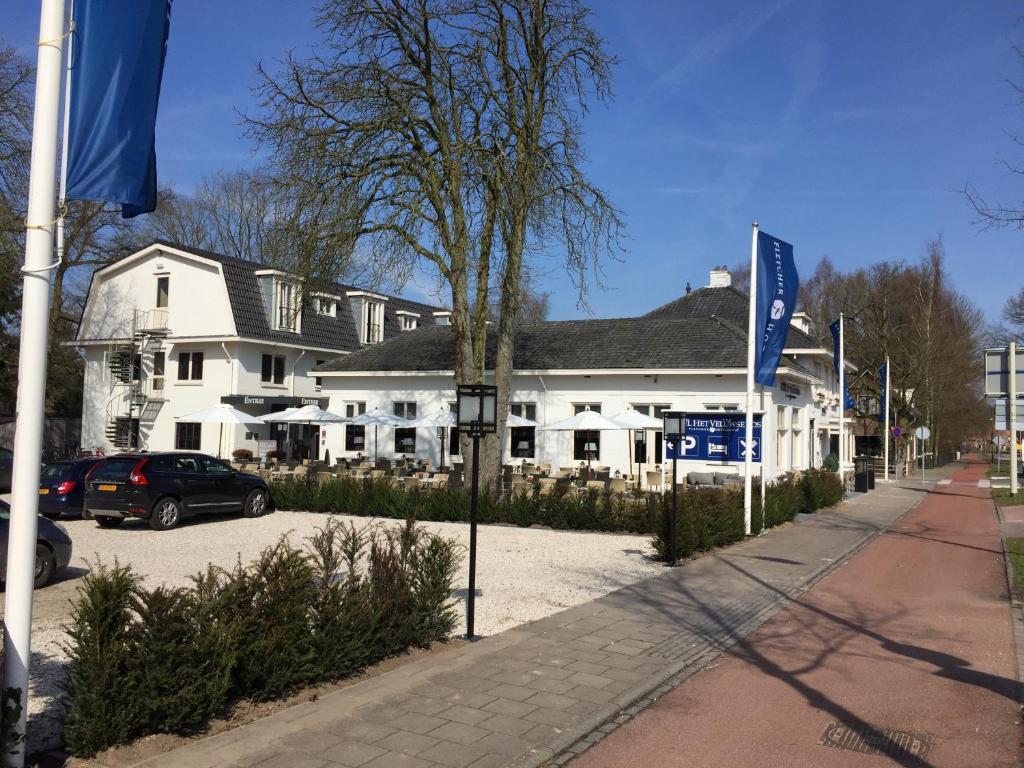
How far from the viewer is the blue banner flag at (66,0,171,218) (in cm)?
482

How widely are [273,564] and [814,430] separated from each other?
27701 millimetres

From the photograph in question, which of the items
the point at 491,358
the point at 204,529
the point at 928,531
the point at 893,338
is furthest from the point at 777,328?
the point at 893,338

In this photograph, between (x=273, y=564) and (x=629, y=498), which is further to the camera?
(x=629, y=498)

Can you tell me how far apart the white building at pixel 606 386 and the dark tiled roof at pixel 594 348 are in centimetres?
5

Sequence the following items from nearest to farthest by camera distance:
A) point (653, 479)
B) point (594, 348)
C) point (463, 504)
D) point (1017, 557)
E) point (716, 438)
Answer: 1. point (1017, 557)
2. point (716, 438)
3. point (463, 504)
4. point (653, 479)
5. point (594, 348)

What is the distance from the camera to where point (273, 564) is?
6293 millimetres

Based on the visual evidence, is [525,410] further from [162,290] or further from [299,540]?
[162,290]

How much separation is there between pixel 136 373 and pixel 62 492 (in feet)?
65.0

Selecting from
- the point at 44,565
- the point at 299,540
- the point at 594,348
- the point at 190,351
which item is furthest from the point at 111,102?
the point at 190,351

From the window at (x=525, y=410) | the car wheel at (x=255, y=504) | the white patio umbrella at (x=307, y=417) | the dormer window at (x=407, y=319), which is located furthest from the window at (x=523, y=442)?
the dormer window at (x=407, y=319)

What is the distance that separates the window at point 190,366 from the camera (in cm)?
3459

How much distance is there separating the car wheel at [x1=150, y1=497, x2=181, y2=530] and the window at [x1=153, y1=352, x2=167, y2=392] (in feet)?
67.8

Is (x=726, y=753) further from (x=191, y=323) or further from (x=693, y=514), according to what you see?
(x=191, y=323)

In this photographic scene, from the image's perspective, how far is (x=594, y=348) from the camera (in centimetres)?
2800
